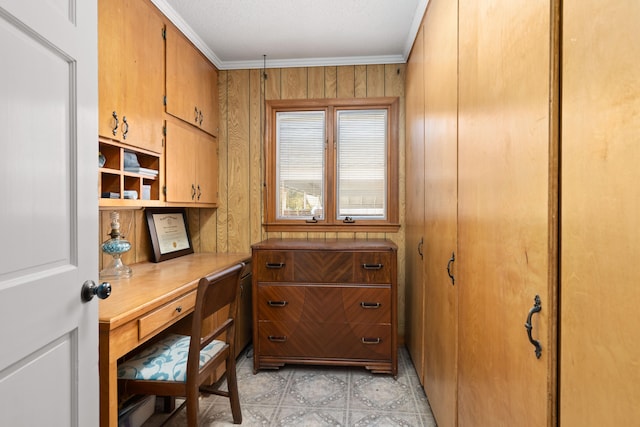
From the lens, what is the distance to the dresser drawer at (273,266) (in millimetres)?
2480

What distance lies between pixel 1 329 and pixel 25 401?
0.23 m

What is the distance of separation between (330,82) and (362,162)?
749 millimetres

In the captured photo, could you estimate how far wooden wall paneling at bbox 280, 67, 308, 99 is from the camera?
2.97 meters

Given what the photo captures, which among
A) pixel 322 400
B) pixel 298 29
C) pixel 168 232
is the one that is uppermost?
pixel 298 29

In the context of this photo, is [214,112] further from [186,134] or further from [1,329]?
[1,329]

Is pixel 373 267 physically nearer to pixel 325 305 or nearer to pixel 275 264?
pixel 325 305

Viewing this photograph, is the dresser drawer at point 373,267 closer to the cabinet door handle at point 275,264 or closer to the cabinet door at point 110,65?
the cabinet door handle at point 275,264

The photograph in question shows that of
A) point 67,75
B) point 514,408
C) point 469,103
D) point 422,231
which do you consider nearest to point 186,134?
point 67,75

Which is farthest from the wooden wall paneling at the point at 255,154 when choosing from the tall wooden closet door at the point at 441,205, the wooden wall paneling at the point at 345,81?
the tall wooden closet door at the point at 441,205

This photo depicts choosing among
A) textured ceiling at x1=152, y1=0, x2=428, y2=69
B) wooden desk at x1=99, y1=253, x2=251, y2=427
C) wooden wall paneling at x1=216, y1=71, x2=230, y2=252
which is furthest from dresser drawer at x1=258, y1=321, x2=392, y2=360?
textured ceiling at x1=152, y1=0, x2=428, y2=69

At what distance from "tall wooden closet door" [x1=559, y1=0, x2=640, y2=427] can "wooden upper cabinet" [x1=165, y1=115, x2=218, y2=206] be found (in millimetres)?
2163

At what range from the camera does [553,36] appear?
74cm

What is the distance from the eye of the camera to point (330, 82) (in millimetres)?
2953

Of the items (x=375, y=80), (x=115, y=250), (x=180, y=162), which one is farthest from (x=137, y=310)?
(x=375, y=80)
